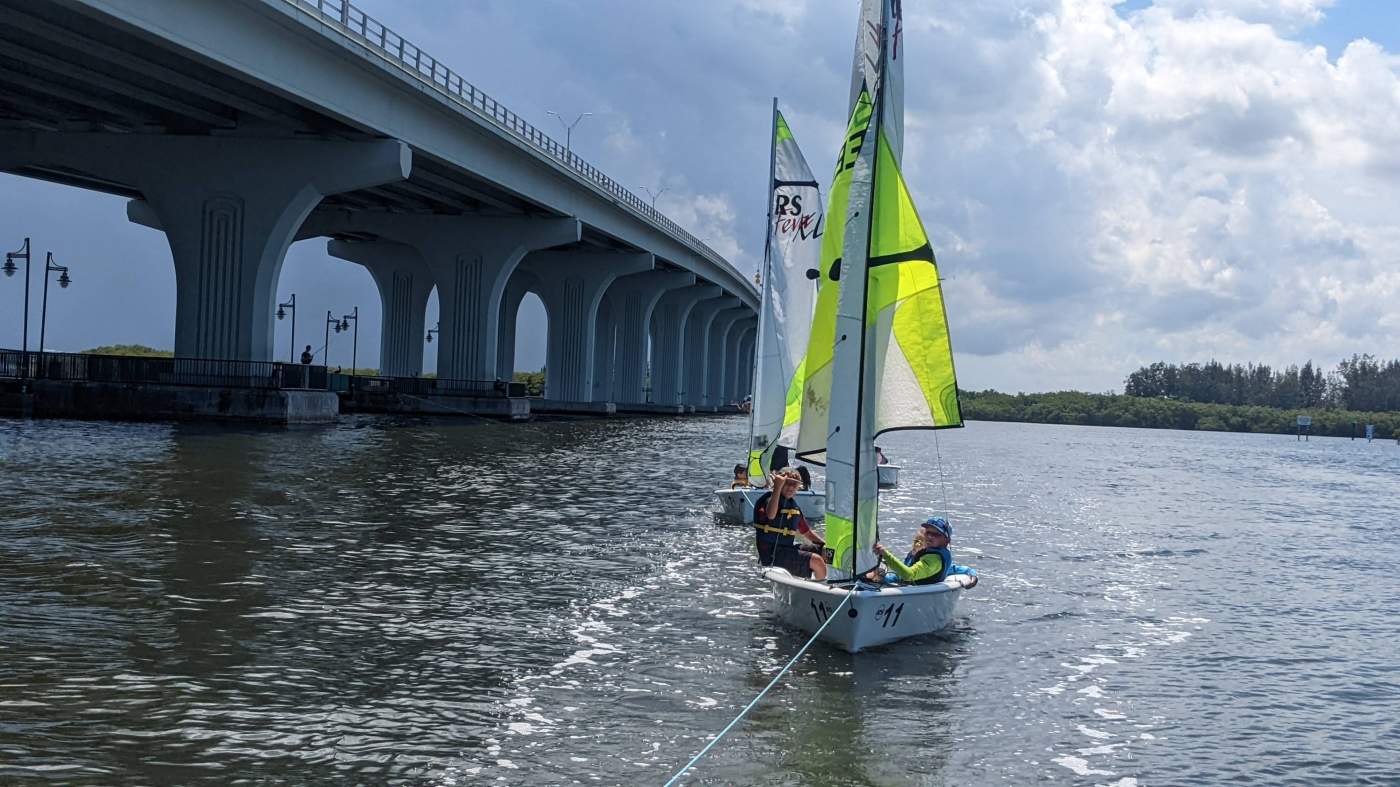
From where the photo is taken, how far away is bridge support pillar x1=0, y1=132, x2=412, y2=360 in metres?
48.9

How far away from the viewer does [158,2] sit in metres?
33.7

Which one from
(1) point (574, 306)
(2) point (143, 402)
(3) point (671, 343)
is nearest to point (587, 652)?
(2) point (143, 402)

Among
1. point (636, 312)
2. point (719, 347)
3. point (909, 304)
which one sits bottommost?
point (909, 304)

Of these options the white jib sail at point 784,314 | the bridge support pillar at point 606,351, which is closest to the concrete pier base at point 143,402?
the white jib sail at point 784,314

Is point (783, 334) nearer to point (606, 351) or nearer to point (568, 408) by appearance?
point (568, 408)

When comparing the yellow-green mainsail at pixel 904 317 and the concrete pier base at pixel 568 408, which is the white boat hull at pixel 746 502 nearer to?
the yellow-green mainsail at pixel 904 317

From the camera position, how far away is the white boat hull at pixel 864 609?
13.6 m

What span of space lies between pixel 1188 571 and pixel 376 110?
116 feet

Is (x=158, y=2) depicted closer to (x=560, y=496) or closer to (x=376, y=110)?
(x=376, y=110)

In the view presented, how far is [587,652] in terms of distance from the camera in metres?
13.0

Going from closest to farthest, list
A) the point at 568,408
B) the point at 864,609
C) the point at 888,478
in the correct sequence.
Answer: the point at 864,609 → the point at 888,478 → the point at 568,408

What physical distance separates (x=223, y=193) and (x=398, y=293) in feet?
145

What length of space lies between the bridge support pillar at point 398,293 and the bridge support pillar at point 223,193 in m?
40.4

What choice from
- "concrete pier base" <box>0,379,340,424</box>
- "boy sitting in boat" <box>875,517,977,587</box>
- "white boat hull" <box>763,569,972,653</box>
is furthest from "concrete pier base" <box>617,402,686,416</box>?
"white boat hull" <box>763,569,972,653</box>
